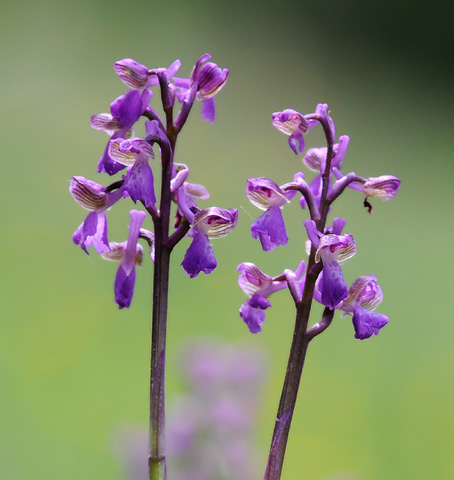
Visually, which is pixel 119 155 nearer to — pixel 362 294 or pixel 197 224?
pixel 197 224

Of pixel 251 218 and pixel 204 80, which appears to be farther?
pixel 251 218

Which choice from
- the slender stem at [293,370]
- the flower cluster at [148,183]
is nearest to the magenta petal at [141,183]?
the flower cluster at [148,183]

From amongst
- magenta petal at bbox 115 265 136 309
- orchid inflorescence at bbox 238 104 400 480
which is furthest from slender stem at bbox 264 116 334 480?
magenta petal at bbox 115 265 136 309

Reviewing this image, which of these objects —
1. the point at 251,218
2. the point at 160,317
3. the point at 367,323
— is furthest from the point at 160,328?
the point at 251,218

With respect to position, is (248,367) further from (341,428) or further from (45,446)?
(341,428)

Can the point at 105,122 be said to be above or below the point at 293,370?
above

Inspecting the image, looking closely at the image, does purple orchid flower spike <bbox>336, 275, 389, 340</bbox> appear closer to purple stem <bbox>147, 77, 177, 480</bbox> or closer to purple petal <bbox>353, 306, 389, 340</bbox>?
purple petal <bbox>353, 306, 389, 340</bbox>

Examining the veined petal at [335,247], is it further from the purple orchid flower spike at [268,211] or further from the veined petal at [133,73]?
the veined petal at [133,73]

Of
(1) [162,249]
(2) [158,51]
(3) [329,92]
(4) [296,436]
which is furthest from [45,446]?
(3) [329,92]
